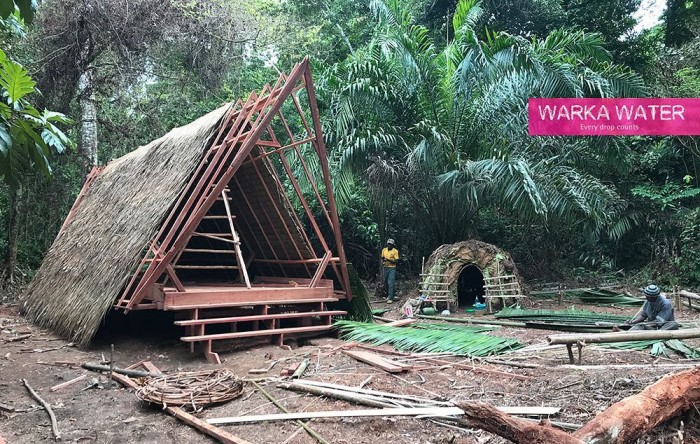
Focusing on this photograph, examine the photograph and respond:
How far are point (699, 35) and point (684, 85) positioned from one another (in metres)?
2.37

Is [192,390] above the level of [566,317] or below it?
below

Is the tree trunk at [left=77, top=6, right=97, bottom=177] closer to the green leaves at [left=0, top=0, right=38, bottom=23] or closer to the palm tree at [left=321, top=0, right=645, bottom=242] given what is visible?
the palm tree at [left=321, top=0, right=645, bottom=242]

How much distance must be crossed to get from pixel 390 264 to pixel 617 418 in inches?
376

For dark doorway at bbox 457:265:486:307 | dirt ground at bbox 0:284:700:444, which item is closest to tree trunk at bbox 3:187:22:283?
dirt ground at bbox 0:284:700:444

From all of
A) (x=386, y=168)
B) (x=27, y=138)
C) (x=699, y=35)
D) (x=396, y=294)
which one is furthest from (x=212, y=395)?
(x=699, y=35)

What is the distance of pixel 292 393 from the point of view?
5.14 meters

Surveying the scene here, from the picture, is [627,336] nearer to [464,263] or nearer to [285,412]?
[285,412]

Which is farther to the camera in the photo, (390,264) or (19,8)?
(390,264)

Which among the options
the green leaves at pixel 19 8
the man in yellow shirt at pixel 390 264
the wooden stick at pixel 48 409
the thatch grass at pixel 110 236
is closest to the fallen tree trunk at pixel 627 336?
the wooden stick at pixel 48 409

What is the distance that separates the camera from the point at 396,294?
1355 cm

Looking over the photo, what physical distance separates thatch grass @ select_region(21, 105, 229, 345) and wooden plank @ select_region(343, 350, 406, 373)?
3.05 metres

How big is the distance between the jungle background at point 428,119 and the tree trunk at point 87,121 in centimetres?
5

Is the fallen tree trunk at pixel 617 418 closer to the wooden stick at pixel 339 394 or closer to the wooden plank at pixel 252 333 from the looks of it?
the wooden stick at pixel 339 394

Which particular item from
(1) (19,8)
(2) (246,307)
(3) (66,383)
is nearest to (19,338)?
(3) (66,383)
